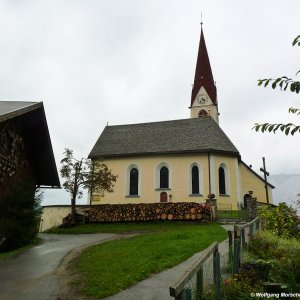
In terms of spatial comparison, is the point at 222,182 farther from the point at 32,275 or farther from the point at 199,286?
the point at 199,286

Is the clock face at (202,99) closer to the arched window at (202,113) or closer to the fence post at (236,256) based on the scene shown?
the arched window at (202,113)

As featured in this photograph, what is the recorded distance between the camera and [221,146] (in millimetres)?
32156

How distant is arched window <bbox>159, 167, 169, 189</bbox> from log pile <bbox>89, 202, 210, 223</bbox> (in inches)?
357

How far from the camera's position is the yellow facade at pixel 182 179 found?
30969 mm

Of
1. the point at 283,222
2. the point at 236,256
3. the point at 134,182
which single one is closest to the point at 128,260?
the point at 236,256

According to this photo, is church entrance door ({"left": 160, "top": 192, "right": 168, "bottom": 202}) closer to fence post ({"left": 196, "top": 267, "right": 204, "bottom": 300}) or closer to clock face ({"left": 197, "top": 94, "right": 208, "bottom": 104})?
clock face ({"left": 197, "top": 94, "right": 208, "bottom": 104})

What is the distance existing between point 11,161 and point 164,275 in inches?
340

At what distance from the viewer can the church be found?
3127cm

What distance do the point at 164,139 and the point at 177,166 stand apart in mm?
3761

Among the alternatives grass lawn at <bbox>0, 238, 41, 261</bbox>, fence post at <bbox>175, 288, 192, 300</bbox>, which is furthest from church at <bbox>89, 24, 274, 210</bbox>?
fence post at <bbox>175, 288, 192, 300</bbox>

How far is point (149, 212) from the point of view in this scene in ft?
76.9

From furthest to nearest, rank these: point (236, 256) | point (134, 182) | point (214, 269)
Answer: point (134, 182) < point (236, 256) < point (214, 269)

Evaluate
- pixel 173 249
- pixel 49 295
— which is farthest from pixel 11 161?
pixel 49 295

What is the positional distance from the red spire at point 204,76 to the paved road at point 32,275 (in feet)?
134
